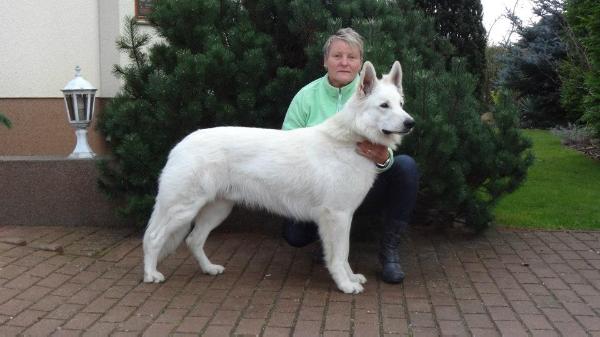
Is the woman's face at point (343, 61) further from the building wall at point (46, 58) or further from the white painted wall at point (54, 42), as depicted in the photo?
the white painted wall at point (54, 42)

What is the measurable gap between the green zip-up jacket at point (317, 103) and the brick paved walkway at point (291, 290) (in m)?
1.19

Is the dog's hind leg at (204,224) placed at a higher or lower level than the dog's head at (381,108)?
lower

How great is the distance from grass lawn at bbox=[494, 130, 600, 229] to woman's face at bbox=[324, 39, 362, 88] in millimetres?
2453

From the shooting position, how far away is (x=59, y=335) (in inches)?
151

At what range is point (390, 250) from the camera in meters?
4.98

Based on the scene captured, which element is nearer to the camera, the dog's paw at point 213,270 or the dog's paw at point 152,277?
the dog's paw at point 152,277

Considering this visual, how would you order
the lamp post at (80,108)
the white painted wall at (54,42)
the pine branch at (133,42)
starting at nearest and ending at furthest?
the pine branch at (133,42)
the lamp post at (80,108)
the white painted wall at (54,42)

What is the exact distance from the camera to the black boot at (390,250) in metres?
4.88

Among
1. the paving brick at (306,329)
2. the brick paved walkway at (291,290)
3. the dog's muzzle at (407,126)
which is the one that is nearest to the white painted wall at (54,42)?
the brick paved walkway at (291,290)

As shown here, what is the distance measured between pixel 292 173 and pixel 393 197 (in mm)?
875

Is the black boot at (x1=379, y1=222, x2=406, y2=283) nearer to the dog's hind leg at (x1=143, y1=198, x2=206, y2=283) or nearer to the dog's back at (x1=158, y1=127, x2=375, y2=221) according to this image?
the dog's back at (x1=158, y1=127, x2=375, y2=221)

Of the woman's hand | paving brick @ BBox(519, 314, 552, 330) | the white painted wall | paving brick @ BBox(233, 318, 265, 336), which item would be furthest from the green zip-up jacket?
the white painted wall

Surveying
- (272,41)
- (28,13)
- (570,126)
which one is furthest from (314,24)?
(570,126)

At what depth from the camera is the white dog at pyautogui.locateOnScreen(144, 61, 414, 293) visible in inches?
177
